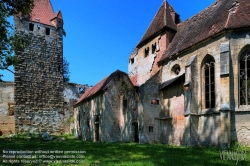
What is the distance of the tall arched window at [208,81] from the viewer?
17.1 meters

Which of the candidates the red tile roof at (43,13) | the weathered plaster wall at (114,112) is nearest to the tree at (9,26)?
the weathered plaster wall at (114,112)

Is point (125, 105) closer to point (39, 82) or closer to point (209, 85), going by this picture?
point (209, 85)

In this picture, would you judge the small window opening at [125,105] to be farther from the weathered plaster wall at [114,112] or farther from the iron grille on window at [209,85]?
the iron grille on window at [209,85]

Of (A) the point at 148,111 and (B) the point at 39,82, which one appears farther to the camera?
(B) the point at 39,82

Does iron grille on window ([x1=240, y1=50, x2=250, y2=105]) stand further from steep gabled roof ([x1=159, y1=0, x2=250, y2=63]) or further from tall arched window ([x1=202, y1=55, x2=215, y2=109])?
steep gabled roof ([x1=159, y1=0, x2=250, y2=63])

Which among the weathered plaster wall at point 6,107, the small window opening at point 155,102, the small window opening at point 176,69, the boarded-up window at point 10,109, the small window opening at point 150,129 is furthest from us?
the boarded-up window at point 10,109

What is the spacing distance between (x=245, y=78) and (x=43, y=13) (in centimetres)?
2673

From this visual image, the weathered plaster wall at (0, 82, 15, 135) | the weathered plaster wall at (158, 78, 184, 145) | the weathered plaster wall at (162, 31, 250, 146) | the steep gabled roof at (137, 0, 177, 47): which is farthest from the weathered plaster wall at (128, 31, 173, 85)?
the weathered plaster wall at (0, 82, 15, 135)

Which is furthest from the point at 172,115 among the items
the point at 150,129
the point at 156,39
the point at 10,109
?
the point at 10,109

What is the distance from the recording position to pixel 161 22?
24.4 metres

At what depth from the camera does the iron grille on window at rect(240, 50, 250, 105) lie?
51.0 feet

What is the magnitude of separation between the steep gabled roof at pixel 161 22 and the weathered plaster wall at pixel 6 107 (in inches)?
691

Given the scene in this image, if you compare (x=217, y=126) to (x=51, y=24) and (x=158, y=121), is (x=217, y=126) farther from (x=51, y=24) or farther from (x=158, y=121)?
(x=51, y=24)

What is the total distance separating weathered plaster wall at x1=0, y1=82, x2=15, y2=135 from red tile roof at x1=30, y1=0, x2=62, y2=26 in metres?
9.00
